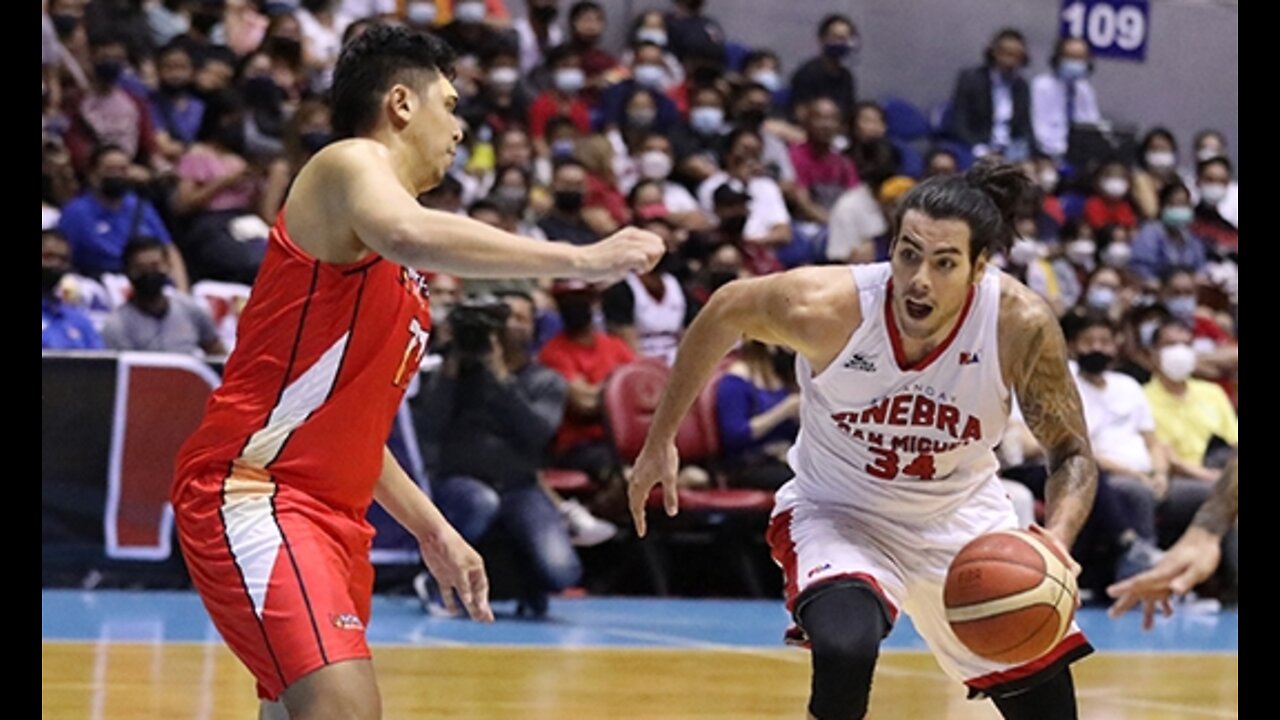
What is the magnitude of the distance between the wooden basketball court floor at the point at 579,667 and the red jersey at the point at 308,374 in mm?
2756

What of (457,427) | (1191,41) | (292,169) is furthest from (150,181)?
(1191,41)

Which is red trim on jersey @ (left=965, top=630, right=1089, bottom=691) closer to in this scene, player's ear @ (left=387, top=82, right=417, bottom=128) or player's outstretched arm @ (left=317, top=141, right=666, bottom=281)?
player's outstretched arm @ (left=317, top=141, right=666, bottom=281)

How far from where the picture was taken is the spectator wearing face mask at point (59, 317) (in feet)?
35.2

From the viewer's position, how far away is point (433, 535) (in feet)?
15.7

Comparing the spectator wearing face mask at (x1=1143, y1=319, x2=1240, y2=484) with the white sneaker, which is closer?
the white sneaker

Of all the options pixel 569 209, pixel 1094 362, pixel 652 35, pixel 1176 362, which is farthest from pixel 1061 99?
pixel 569 209

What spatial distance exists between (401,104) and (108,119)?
879 centimetres

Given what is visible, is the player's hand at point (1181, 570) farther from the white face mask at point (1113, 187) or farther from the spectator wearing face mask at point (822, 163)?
the white face mask at point (1113, 187)

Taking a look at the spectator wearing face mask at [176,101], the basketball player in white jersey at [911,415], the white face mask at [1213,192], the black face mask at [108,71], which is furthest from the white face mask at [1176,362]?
the basketball player in white jersey at [911,415]

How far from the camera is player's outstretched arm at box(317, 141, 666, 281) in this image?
3.73 m

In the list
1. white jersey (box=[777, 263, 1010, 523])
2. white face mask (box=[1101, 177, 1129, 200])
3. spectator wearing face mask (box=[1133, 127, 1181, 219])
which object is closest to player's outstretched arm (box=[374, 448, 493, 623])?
white jersey (box=[777, 263, 1010, 523])

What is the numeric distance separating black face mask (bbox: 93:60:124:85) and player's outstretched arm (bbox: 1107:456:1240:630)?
9.99 m

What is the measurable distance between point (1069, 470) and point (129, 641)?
A: 195 inches

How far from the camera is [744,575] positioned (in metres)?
11.5
